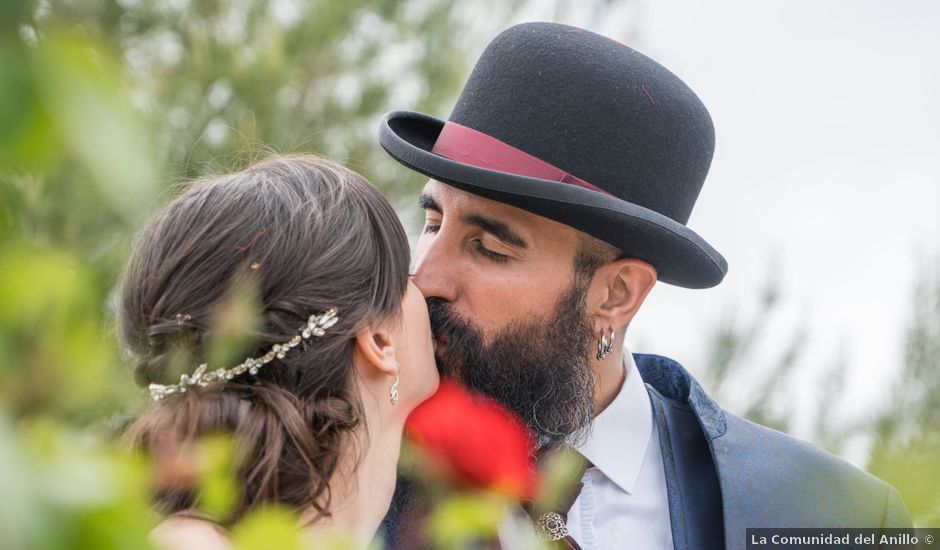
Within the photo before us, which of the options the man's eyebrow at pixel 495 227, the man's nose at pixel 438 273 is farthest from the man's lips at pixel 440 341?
the man's eyebrow at pixel 495 227

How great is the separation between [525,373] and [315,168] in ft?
2.92

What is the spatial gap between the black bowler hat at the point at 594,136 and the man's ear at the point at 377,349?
0.63 meters

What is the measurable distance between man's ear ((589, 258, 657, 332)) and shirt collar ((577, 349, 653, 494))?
0.16m

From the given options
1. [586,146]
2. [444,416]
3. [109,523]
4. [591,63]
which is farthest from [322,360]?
[109,523]

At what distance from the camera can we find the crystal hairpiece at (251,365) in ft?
5.35

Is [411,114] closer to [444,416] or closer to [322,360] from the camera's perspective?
[444,416]

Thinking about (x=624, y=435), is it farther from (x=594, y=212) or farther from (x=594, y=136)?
(x=594, y=136)

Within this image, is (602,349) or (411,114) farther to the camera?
(411,114)

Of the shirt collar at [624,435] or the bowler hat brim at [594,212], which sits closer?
the bowler hat brim at [594,212]

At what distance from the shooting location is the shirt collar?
99.0 inches

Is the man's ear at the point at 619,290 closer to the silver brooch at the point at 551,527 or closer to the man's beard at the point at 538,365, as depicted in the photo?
the man's beard at the point at 538,365

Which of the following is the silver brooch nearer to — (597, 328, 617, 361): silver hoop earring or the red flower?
the red flower

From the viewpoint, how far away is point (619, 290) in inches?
106

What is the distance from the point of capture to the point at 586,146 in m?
2.52
